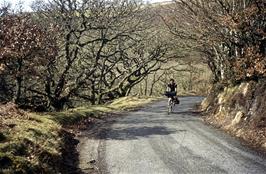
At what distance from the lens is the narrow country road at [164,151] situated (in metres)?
13.6

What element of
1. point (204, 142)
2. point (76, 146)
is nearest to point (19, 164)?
point (76, 146)

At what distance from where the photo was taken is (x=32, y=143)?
47.8ft

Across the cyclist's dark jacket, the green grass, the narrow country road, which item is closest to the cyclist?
the cyclist's dark jacket

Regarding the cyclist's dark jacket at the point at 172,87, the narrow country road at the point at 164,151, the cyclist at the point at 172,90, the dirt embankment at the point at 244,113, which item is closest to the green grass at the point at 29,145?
the narrow country road at the point at 164,151

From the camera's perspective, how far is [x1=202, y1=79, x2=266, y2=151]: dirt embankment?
61.2 feet

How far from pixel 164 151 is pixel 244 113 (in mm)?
6757

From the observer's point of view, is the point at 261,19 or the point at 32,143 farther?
the point at 261,19

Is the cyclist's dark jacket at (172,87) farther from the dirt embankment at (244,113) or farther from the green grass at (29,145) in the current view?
the green grass at (29,145)

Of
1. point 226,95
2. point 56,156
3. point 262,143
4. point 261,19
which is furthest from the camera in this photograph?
point 226,95

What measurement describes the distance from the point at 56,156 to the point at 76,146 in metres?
4.04

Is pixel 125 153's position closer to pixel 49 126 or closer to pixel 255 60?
pixel 49 126

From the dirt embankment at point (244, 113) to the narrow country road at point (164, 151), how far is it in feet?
2.59

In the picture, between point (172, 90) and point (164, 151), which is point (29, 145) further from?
point (172, 90)

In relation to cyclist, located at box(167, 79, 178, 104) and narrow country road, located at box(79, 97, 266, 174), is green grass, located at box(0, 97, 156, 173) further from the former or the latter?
cyclist, located at box(167, 79, 178, 104)
